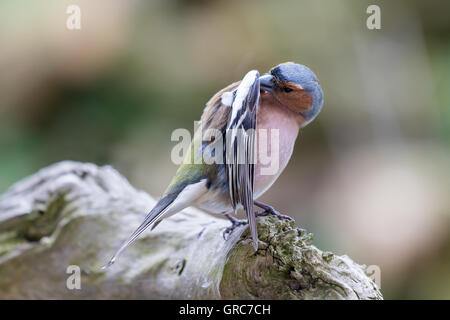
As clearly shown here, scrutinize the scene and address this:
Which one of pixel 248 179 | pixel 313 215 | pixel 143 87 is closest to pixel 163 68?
pixel 143 87

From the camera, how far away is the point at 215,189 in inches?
70.7

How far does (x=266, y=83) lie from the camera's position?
1833 mm

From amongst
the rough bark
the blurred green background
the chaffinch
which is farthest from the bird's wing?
the blurred green background

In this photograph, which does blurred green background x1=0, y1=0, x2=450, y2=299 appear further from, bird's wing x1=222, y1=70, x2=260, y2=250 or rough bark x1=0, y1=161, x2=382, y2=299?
bird's wing x1=222, y1=70, x2=260, y2=250

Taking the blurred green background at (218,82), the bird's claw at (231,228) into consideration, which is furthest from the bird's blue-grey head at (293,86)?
the blurred green background at (218,82)

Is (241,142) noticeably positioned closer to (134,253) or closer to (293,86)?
(293,86)

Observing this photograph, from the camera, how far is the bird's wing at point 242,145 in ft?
5.33

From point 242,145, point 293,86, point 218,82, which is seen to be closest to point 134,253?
point 242,145

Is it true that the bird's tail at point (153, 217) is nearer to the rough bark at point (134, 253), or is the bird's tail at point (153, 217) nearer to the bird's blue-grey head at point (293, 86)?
the rough bark at point (134, 253)

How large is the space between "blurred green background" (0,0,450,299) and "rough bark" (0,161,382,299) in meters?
1.34

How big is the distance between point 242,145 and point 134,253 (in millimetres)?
761

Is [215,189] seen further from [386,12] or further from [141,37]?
[386,12]

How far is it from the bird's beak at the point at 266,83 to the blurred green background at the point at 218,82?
6.25 ft
